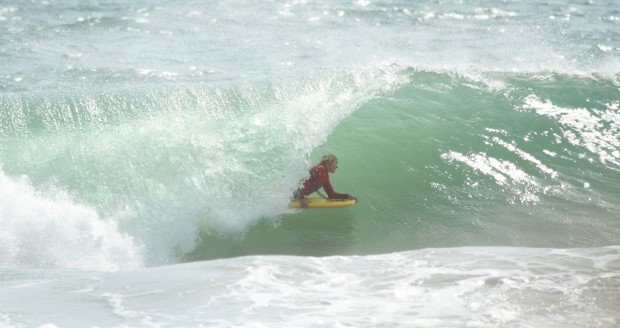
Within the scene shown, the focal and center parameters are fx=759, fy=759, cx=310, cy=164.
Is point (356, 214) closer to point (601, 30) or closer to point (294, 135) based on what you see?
point (294, 135)

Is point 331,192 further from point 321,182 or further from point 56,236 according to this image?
point 56,236

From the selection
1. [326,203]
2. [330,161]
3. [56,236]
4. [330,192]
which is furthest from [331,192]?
[56,236]

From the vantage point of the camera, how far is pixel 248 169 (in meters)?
9.96

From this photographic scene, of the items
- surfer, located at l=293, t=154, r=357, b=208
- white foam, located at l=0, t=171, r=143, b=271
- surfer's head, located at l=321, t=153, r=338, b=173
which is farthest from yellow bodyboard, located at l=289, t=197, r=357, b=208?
white foam, located at l=0, t=171, r=143, b=271

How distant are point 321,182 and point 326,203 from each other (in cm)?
27

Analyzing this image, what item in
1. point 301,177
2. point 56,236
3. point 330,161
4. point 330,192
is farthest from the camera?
point 301,177

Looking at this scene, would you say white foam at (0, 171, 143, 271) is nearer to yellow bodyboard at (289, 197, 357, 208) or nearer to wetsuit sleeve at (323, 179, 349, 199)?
yellow bodyboard at (289, 197, 357, 208)

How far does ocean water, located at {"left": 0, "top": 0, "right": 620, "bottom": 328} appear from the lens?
6.03m

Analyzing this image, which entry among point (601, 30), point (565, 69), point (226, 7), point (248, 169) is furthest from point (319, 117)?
point (601, 30)

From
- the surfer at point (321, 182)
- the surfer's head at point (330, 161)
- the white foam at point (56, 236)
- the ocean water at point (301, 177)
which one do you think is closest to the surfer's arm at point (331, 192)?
the surfer at point (321, 182)

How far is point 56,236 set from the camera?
842cm

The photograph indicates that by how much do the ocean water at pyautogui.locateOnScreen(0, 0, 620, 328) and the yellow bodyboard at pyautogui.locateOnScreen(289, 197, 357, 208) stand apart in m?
0.15

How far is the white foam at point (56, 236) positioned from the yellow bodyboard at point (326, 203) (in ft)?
6.80

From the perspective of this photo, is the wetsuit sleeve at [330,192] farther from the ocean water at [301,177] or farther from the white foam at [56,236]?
the white foam at [56,236]
